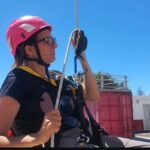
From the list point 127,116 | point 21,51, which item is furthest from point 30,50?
point 127,116

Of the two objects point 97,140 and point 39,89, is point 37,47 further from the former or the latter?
point 97,140

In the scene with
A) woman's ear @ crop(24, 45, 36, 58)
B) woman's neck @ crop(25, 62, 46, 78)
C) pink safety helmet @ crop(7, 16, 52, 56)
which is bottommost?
woman's neck @ crop(25, 62, 46, 78)

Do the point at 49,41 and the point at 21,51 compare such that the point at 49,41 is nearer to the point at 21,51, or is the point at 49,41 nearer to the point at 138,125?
the point at 21,51

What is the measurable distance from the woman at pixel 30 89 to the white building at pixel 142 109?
32.7m

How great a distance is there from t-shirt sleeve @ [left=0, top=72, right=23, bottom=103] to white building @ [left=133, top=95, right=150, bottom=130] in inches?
1304

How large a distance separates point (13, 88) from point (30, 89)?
14 cm

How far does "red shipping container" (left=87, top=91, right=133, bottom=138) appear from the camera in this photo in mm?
16500

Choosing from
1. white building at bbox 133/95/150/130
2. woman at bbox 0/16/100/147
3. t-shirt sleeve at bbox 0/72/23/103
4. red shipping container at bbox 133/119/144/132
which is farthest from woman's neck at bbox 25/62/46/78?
white building at bbox 133/95/150/130

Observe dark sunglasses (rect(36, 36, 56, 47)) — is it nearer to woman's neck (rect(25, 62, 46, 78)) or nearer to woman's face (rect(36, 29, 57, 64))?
woman's face (rect(36, 29, 57, 64))

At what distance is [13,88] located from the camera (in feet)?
7.66

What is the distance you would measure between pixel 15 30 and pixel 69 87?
1.94 ft

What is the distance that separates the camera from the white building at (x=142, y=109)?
35062 mm

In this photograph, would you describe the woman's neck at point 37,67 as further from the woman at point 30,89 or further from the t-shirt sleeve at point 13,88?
the t-shirt sleeve at point 13,88

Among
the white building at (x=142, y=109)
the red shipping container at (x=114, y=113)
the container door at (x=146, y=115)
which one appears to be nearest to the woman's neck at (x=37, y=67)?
the red shipping container at (x=114, y=113)
